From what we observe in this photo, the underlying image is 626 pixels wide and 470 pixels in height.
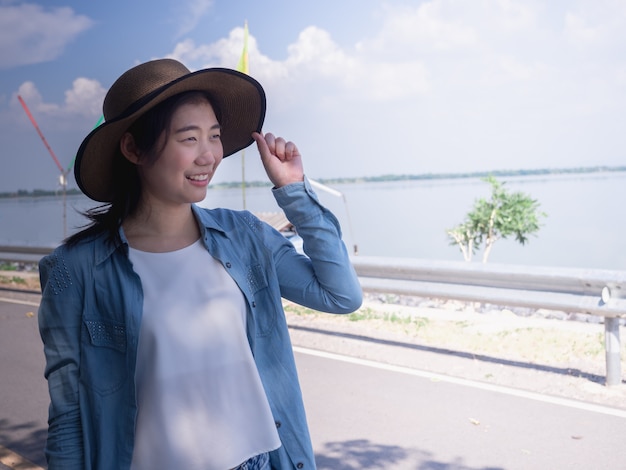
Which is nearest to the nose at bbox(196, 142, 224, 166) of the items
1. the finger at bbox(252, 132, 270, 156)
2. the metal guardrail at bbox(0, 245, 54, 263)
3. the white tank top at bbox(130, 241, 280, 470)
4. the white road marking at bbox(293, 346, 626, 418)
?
the finger at bbox(252, 132, 270, 156)

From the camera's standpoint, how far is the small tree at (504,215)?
16578mm

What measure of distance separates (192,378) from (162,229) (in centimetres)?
42

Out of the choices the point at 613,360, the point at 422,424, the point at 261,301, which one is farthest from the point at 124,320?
the point at 613,360

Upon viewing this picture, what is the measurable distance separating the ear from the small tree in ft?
47.7

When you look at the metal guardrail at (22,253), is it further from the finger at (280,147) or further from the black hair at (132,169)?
the finger at (280,147)

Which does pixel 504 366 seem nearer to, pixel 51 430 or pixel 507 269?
pixel 507 269

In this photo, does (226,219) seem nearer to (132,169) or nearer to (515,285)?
(132,169)

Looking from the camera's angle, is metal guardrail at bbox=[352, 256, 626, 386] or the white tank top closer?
the white tank top

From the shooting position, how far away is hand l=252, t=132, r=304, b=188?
2115mm

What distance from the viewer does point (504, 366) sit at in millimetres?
6043

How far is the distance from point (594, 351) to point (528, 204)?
35.7 ft

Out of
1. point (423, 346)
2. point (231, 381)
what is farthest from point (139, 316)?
point (423, 346)

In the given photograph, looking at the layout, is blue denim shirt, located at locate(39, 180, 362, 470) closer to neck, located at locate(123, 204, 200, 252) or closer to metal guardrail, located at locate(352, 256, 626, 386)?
neck, located at locate(123, 204, 200, 252)

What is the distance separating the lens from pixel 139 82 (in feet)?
6.51
